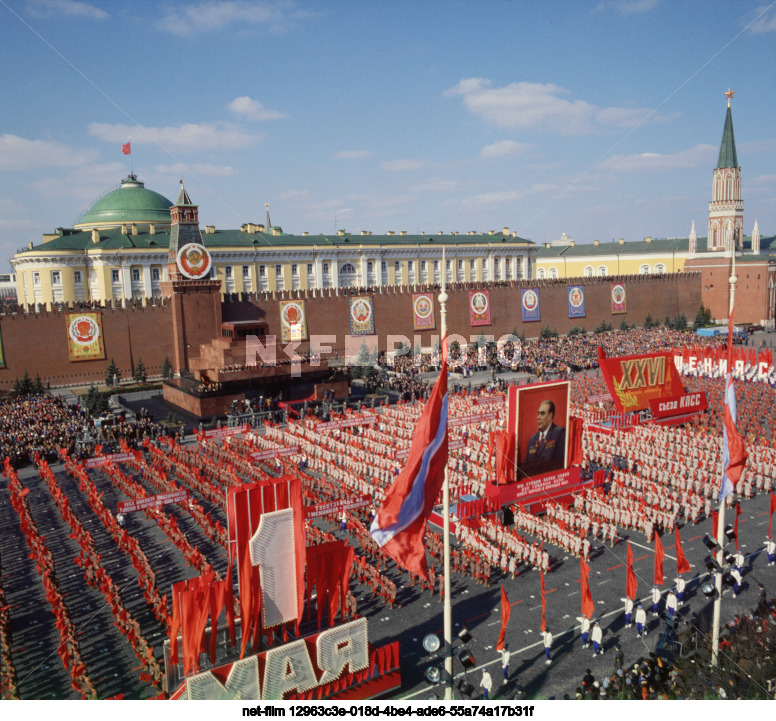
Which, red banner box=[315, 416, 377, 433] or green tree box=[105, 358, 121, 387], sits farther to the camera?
green tree box=[105, 358, 121, 387]

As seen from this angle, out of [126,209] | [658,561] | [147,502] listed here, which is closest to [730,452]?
[658,561]

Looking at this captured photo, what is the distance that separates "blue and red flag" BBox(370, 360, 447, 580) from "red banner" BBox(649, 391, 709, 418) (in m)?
21.1

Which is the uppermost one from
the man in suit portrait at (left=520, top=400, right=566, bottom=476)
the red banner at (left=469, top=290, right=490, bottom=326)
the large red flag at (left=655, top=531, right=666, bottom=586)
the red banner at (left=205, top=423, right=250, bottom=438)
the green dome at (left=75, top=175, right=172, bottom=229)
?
the green dome at (left=75, top=175, right=172, bottom=229)

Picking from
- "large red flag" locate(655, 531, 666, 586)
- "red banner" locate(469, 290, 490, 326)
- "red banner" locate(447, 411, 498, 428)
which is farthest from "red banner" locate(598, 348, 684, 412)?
"red banner" locate(469, 290, 490, 326)

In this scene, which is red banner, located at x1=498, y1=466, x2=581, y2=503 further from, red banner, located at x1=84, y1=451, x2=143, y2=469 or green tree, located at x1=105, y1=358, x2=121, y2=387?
green tree, located at x1=105, y1=358, x2=121, y2=387

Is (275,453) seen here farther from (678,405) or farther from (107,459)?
(678,405)

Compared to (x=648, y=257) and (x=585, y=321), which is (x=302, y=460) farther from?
(x=648, y=257)

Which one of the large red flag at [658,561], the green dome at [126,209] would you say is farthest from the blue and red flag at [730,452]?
the green dome at [126,209]

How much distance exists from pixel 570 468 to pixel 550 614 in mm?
6572

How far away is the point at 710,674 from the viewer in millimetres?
10039

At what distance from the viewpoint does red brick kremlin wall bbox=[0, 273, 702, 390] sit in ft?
128

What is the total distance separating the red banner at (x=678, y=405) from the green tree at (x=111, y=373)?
3033cm

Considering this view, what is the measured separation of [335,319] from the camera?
163 feet

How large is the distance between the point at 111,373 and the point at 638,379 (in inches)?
1186
